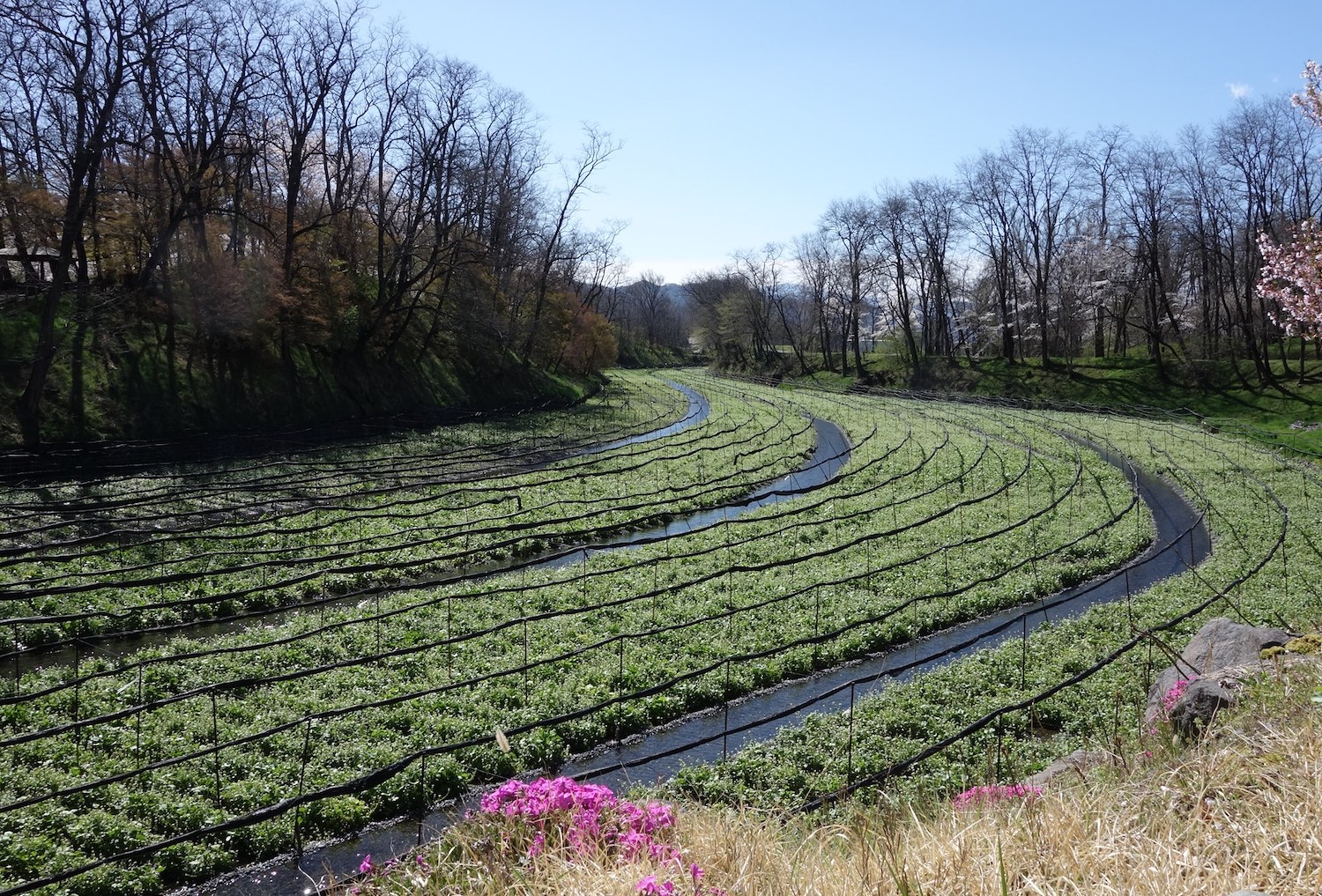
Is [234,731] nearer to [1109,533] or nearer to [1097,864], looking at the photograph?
[1097,864]

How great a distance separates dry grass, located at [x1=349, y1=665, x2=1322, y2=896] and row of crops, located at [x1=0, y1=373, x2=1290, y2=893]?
5.34 m

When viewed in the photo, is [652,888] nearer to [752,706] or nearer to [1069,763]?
[1069,763]

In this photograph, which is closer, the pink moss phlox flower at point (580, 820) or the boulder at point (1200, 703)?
the pink moss phlox flower at point (580, 820)

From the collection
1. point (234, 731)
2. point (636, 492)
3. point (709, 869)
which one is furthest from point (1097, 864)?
point (636, 492)

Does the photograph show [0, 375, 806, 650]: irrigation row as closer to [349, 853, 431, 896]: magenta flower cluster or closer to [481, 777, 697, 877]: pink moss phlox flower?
[349, 853, 431, 896]: magenta flower cluster

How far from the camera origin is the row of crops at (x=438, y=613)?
11.4 m

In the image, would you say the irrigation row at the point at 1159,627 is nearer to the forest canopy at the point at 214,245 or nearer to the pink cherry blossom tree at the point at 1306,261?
the pink cherry blossom tree at the point at 1306,261

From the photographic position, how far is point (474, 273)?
60.5m

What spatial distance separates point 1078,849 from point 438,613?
50.7 feet

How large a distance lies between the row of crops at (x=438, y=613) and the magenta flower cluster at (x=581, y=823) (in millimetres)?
4689

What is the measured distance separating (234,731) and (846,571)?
14.8 metres

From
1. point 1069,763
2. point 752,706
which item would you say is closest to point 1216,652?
point 1069,763

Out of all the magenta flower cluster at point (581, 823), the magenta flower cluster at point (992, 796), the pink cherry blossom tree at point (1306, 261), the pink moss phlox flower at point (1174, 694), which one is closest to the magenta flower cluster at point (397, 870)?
the magenta flower cluster at point (581, 823)

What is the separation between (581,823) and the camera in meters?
6.56
